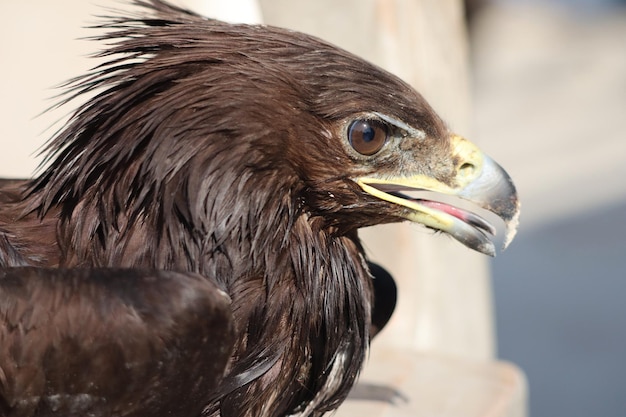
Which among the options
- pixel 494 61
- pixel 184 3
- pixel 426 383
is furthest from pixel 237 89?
pixel 494 61

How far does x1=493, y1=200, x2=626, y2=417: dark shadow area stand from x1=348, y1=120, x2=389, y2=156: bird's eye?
5.07 meters

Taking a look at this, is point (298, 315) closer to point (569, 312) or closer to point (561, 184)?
point (569, 312)

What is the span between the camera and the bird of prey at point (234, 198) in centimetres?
269

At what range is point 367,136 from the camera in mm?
2955

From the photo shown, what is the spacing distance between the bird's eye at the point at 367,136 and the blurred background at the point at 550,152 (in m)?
A: 2.38

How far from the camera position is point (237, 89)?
289 cm

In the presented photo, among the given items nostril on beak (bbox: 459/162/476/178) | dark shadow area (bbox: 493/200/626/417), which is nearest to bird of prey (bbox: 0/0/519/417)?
nostril on beak (bbox: 459/162/476/178)

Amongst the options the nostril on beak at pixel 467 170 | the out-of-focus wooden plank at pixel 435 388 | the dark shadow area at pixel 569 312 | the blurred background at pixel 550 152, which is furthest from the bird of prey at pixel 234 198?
the dark shadow area at pixel 569 312

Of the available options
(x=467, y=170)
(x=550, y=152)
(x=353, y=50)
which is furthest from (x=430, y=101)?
(x=550, y=152)

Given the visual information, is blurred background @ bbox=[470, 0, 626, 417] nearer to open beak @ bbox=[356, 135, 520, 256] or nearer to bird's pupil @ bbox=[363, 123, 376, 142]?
open beak @ bbox=[356, 135, 520, 256]

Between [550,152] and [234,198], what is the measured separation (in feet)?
28.2

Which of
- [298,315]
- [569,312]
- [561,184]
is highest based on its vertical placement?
[298,315]

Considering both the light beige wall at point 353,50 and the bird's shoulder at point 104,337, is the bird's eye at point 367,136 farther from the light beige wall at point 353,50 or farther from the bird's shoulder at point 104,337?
the light beige wall at point 353,50

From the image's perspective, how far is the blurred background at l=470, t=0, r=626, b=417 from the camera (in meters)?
8.10
